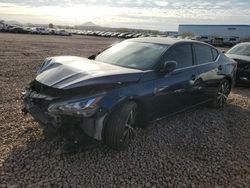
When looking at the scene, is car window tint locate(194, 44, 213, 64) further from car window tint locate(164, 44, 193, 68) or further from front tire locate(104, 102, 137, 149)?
front tire locate(104, 102, 137, 149)

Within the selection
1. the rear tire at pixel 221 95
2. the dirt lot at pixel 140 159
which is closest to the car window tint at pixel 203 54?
the rear tire at pixel 221 95

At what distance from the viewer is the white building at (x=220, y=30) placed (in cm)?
6801

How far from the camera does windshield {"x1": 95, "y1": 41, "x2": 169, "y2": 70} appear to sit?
14.6ft

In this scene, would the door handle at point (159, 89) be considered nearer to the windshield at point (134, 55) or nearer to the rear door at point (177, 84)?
the rear door at point (177, 84)

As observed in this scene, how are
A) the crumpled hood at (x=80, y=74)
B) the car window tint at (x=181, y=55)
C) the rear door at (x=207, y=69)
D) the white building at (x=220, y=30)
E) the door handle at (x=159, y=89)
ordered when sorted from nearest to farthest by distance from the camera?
the crumpled hood at (x=80, y=74) < the door handle at (x=159, y=89) < the car window tint at (x=181, y=55) < the rear door at (x=207, y=69) < the white building at (x=220, y=30)

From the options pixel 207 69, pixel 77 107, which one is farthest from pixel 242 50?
pixel 77 107

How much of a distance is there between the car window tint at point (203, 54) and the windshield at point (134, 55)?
108 centimetres

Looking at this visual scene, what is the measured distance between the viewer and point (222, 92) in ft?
21.5

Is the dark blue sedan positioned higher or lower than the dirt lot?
higher

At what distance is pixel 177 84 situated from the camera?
4691mm

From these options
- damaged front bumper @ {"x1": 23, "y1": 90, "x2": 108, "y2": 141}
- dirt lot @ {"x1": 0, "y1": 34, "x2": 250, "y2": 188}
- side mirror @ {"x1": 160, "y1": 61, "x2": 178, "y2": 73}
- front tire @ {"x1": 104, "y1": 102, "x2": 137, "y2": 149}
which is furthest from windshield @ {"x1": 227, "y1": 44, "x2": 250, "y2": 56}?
damaged front bumper @ {"x1": 23, "y1": 90, "x2": 108, "y2": 141}

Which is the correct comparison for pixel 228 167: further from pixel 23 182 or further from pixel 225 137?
pixel 23 182

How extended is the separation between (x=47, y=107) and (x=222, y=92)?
4482mm

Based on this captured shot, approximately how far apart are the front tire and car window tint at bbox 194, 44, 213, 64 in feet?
7.54
